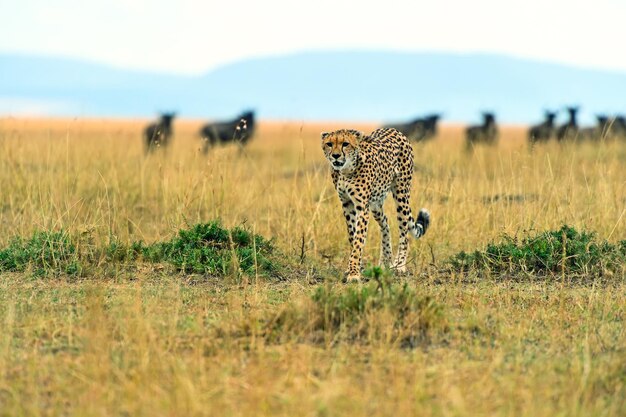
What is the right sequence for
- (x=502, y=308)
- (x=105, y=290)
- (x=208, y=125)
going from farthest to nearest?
(x=208, y=125), (x=105, y=290), (x=502, y=308)

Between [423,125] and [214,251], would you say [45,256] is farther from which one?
[423,125]

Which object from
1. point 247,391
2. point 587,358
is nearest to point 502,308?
point 587,358

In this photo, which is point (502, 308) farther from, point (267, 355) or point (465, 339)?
point (267, 355)

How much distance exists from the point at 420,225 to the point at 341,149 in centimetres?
123

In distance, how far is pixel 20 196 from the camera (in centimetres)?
933

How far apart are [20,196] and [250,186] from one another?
7.45 feet

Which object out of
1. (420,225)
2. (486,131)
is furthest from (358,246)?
(486,131)

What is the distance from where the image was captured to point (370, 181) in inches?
286

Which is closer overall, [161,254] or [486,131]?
[161,254]

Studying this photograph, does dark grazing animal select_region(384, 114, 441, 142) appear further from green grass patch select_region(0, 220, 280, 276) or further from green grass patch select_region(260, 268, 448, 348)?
green grass patch select_region(260, 268, 448, 348)

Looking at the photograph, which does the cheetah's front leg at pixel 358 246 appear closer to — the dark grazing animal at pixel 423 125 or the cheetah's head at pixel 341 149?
the cheetah's head at pixel 341 149

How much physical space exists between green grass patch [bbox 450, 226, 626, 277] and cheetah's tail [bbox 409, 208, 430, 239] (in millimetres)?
535

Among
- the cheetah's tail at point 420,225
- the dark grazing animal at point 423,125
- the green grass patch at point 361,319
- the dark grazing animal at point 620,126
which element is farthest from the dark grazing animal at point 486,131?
the green grass patch at point 361,319

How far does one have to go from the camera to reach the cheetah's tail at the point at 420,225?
7.84m
